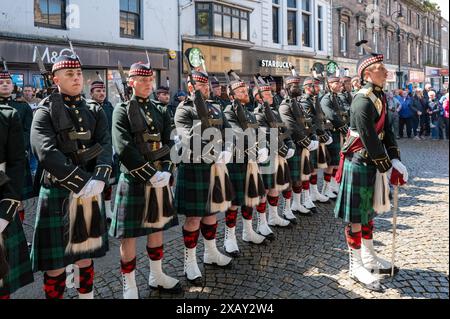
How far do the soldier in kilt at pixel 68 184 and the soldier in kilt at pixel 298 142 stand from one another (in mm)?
3410

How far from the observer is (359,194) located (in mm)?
4047

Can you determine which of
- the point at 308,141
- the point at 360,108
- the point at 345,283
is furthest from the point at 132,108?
the point at 308,141

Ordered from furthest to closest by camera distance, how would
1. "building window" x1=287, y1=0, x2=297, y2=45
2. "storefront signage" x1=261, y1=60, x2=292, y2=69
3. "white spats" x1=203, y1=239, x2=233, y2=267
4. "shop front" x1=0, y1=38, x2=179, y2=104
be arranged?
"building window" x1=287, y1=0, x2=297, y2=45 → "storefront signage" x1=261, y1=60, x2=292, y2=69 → "shop front" x1=0, y1=38, x2=179, y2=104 → "white spats" x1=203, y1=239, x2=233, y2=267

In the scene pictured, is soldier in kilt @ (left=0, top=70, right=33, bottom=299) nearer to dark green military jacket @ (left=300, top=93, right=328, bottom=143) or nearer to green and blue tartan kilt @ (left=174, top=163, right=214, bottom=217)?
green and blue tartan kilt @ (left=174, top=163, right=214, bottom=217)

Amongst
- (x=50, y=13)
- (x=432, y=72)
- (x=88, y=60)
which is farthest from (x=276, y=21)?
(x=432, y=72)

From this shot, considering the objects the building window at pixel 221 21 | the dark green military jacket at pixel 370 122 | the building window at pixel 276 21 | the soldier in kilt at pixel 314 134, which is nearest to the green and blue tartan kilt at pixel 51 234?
the dark green military jacket at pixel 370 122

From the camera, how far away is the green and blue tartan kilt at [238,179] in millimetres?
4858

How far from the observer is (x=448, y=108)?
13547 millimetres

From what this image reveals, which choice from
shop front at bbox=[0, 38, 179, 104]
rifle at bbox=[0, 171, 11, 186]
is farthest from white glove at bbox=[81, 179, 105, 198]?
shop front at bbox=[0, 38, 179, 104]

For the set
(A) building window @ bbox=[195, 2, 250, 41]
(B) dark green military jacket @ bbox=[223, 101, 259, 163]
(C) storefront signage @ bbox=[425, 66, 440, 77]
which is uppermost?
(C) storefront signage @ bbox=[425, 66, 440, 77]

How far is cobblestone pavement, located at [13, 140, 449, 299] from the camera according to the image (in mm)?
3801

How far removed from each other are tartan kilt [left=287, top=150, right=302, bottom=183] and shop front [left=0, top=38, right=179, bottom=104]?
5235mm

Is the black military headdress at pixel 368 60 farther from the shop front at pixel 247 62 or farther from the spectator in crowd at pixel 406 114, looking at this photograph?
the spectator in crowd at pixel 406 114

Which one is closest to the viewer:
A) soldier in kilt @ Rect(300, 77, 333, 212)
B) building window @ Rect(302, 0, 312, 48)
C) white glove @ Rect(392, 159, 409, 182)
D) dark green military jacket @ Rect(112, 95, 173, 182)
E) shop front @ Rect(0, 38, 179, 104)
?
dark green military jacket @ Rect(112, 95, 173, 182)
